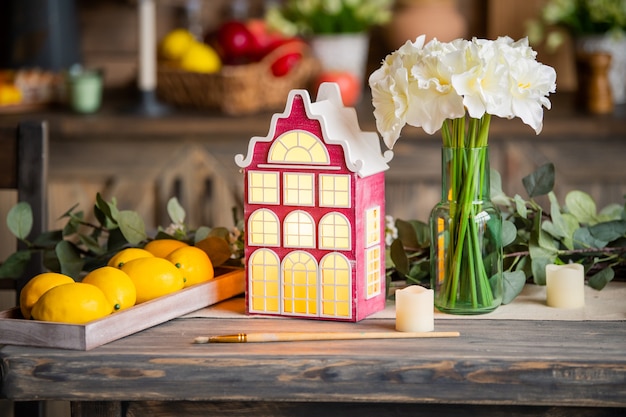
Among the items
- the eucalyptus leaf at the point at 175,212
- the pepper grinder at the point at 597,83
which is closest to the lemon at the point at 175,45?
the pepper grinder at the point at 597,83

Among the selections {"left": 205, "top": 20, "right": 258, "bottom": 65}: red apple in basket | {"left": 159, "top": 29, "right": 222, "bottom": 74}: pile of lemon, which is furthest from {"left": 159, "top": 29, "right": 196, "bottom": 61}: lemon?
{"left": 205, "top": 20, "right": 258, "bottom": 65}: red apple in basket

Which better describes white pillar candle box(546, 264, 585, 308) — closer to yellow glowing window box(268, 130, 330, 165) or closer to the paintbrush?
the paintbrush

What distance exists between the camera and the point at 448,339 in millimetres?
1077

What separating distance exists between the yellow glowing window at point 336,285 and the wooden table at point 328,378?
3.8 inches

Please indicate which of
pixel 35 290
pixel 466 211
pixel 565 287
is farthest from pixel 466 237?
pixel 35 290

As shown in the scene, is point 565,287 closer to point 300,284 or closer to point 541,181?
point 541,181

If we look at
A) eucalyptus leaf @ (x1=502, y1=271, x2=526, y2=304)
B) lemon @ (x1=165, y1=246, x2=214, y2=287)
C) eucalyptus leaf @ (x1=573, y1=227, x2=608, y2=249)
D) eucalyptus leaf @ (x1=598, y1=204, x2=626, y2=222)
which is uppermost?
eucalyptus leaf @ (x1=598, y1=204, x2=626, y2=222)

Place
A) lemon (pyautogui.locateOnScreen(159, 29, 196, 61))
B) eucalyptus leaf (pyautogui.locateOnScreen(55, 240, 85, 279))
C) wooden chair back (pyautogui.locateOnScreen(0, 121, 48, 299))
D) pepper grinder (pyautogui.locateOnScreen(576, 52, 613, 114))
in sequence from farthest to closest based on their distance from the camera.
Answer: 1. lemon (pyautogui.locateOnScreen(159, 29, 196, 61))
2. pepper grinder (pyautogui.locateOnScreen(576, 52, 613, 114))
3. wooden chair back (pyautogui.locateOnScreen(0, 121, 48, 299))
4. eucalyptus leaf (pyautogui.locateOnScreen(55, 240, 85, 279))

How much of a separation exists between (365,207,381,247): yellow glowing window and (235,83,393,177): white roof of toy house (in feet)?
0.16

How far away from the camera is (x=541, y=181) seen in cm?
131

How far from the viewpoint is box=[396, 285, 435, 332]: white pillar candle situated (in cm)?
109

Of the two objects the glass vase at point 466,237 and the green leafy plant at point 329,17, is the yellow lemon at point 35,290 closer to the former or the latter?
the glass vase at point 466,237

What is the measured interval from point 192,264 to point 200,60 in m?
1.74

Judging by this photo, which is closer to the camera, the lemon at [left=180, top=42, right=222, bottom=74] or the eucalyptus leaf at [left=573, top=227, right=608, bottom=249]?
the eucalyptus leaf at [left=573, top=227, right=608, bottom=249]
